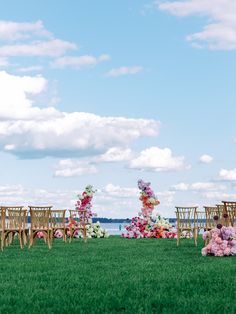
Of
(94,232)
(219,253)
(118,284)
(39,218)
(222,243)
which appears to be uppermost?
(39,218)

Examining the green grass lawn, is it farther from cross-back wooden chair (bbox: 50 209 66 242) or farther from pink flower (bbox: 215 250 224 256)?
cross-back wooden chair (bbox: 50 209 66 242)

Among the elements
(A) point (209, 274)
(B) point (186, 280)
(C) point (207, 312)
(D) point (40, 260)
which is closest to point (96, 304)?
(C) point (207, 312)

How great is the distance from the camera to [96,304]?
5.86 metres

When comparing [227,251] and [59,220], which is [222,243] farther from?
[59,220]

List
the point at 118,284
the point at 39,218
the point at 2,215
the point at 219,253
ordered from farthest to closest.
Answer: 1. the point at 39,218
2. the point at 2,215
3. the point at 219,253
4. the point at 118,284

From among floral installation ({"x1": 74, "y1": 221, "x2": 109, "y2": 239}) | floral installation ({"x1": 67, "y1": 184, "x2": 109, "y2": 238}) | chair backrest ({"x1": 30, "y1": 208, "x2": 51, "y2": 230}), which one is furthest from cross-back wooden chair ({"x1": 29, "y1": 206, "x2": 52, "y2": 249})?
floral installation ({"x1": 74, "y1": 221, "x2": 109, "y2": 239})

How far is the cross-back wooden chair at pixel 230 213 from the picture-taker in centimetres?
1204

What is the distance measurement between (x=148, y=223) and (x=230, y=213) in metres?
7.59

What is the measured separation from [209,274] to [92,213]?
13.0 m

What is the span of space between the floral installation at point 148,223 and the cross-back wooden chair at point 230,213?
6.81 meters

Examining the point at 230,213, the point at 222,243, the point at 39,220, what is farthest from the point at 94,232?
the point at 222,243

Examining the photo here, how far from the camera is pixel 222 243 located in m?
11.2

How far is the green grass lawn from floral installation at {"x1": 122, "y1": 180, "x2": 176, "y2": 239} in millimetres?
8292

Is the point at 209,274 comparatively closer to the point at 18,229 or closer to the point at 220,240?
the point at 220,240
